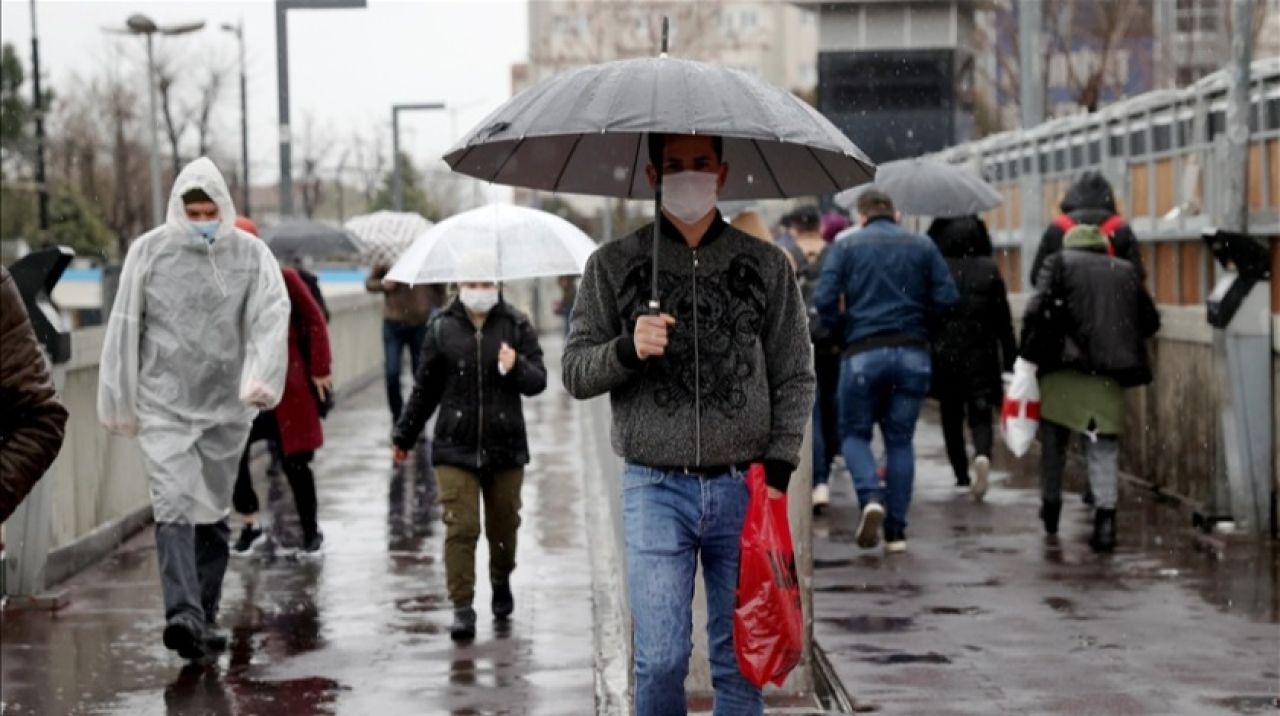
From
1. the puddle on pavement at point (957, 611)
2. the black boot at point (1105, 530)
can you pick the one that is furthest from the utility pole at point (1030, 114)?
the puddle on pavement at point (957, 611)

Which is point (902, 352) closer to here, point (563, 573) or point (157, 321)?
point (563, 573)

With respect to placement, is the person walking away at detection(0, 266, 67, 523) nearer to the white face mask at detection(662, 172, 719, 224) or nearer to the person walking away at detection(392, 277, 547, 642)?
the white face mask at detection(662, 172, 719, 224)

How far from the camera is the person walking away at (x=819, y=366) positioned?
549 inches

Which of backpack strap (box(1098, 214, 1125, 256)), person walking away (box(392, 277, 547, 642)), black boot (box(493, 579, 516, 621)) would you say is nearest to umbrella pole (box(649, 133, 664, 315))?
person walking away (box(392, 277, 547, 642))

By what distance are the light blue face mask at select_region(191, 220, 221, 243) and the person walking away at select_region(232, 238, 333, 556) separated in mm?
2587

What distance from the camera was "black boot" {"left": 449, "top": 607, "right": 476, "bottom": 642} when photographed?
965 cm

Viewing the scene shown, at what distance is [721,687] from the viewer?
616 cm

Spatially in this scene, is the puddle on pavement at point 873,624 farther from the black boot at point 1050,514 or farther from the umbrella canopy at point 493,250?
the black boot at point 1050,514

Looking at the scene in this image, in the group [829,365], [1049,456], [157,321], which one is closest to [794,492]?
[157,321]

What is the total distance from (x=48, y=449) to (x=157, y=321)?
15.1 feet

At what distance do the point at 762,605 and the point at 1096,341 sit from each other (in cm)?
615

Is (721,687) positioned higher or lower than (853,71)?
lower

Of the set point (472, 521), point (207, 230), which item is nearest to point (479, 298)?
point (472, 521)

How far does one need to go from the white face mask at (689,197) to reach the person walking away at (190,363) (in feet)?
11.0
